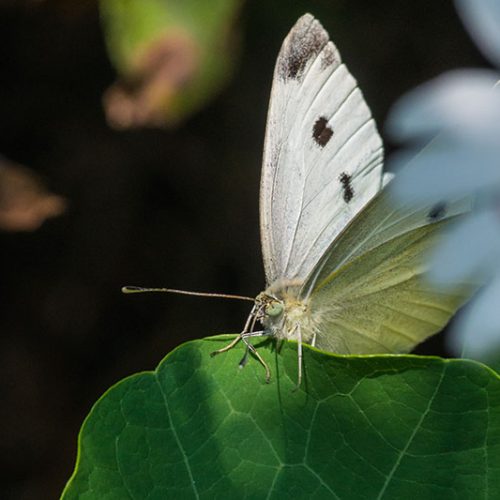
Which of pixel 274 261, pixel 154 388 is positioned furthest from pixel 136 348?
pixel 154 388

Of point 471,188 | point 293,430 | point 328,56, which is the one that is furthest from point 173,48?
point 293,430

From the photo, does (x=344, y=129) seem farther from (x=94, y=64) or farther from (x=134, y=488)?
(x=94, y=64)

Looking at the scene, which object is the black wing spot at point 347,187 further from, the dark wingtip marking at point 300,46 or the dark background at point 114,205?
the dark background at point 114,205

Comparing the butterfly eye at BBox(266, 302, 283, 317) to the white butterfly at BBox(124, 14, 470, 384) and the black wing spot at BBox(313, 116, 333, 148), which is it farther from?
the black wing spot at BBox(313, 116, 333, 148)

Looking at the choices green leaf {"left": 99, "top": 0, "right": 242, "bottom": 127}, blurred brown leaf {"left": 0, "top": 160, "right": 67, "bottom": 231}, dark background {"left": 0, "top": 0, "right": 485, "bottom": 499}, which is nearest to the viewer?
green leaf {"left": 99, "top": 0, "right": 242, "bottom": 127}

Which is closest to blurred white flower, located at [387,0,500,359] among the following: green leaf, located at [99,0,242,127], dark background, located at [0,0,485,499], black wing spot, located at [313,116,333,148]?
black wing spot, located at [313,116,333,148]

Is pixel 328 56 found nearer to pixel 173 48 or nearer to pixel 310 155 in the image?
pixel 310 155

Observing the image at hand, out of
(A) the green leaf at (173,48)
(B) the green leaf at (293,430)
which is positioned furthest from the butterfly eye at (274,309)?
(A) the green leaf at (173,48)
